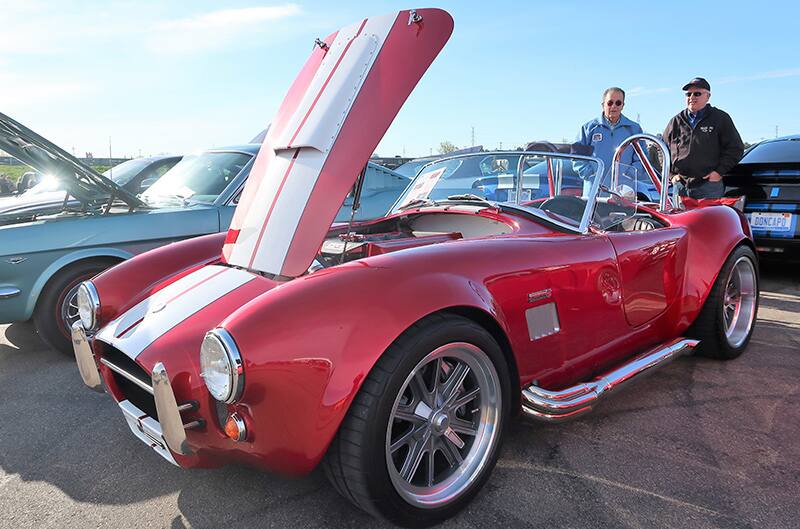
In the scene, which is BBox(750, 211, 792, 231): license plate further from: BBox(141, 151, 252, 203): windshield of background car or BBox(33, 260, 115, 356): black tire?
BBox(33, 260, 115, 356): black tire

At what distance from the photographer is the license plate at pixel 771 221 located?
200 inches

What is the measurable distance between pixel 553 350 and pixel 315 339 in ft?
3.57

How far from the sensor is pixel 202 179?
4.73 metres

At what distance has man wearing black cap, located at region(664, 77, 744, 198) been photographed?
4.76 m

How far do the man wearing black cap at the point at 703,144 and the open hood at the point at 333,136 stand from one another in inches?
131

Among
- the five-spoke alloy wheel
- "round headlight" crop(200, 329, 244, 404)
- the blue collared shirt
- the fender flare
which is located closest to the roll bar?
the blue collared shirt

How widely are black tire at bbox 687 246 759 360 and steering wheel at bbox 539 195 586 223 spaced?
1074 millimetres

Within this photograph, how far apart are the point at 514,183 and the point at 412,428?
6.06 ft

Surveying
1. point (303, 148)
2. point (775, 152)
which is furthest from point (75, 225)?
point (775, 152)

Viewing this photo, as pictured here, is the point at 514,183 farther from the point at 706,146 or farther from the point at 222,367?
the point at 706,146

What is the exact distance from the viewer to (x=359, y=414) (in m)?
1.65

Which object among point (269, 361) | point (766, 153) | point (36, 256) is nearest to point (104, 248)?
point (36, 256)

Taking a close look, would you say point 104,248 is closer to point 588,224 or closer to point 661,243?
point 588,224

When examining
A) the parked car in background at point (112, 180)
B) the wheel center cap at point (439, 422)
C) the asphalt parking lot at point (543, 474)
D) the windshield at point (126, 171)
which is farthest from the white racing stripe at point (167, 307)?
the windshield at point (126, 171)
